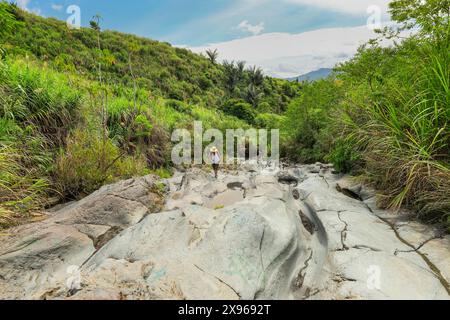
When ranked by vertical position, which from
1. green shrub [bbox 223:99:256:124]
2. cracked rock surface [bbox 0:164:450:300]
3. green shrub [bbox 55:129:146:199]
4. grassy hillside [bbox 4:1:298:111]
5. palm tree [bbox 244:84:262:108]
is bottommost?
cracked rock surface [bbox 0:164:450:300]

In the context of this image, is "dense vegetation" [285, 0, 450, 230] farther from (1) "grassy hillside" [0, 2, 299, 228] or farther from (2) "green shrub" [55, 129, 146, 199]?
(2) "green shrub" [55, 129, 146, 199]

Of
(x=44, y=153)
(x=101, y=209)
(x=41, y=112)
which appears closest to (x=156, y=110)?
(x=41, y=112)

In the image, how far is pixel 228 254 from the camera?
8.55 feet

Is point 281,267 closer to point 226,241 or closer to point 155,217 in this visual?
point 226,241

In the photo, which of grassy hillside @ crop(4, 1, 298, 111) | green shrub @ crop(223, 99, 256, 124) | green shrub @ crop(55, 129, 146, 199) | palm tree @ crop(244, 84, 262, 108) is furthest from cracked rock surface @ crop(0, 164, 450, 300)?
palm tree @ crop(244, 84, 262, 108)

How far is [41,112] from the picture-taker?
18.1 feet

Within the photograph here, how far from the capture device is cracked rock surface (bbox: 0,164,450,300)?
7.14ft

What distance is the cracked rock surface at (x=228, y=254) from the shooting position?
85.7 inches

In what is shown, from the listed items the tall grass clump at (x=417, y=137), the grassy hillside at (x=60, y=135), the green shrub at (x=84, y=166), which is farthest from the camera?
the green shrub at (x=84, y=166)

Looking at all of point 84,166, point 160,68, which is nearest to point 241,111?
point 160,68

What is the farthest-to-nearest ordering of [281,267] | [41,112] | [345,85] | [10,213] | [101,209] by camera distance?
[345,85] → [41,112] → [101,209] → [10,213] → [281,267]

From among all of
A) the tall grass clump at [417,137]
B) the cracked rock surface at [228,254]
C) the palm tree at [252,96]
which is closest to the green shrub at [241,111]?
the palm tree at [252,96]

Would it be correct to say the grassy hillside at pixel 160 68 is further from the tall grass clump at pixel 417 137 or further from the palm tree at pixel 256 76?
the tall grass clump at pixel 417 137

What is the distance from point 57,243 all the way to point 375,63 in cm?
1413
